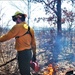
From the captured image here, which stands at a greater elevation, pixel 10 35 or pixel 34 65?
pixel 10 35

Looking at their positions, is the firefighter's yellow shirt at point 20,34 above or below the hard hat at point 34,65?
above

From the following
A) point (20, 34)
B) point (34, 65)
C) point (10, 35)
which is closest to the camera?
point (10, 35)

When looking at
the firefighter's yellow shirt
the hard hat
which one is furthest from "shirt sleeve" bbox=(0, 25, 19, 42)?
the hard hat

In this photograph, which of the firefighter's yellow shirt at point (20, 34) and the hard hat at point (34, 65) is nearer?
the firefighter's yellow shirt at point (20, 34)

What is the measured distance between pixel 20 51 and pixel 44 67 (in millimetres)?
2434

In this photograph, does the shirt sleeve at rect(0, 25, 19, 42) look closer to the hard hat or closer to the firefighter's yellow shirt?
the firefighter's yellow shirt

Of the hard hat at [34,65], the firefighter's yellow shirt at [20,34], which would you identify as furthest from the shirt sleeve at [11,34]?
the hard hat at [34,65]

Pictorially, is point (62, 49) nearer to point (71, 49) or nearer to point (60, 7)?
point (71, 49)

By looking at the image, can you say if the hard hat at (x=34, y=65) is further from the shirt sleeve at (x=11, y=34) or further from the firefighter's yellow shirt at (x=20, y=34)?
the shirt sleeve at (x=11, y=34)

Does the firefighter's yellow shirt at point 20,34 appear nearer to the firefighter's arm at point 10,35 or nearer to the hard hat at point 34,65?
the firefighter's arm at point 10,35

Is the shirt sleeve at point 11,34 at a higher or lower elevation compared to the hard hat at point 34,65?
higher

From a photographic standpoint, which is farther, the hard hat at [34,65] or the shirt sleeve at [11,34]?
the hard hat at [34,65]

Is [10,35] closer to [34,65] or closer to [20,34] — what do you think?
[20,34]

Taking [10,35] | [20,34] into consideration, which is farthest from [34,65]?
[10,35]
